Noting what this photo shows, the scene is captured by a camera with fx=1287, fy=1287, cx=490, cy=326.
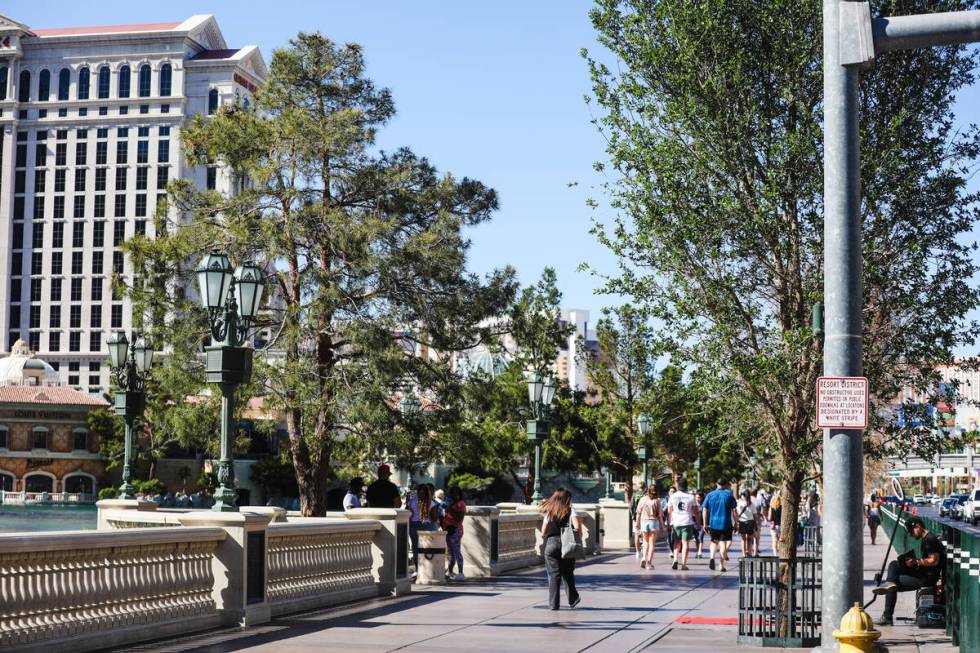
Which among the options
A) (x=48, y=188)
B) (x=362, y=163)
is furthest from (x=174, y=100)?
(x=362, y=163)

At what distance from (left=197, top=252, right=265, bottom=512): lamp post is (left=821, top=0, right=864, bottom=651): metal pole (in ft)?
24.8

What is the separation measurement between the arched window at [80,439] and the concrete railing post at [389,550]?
304 ft

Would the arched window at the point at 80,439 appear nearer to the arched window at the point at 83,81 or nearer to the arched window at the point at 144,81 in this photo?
the arched window at the point at 144,81

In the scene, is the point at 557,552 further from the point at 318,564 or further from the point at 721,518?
the point at 721,518

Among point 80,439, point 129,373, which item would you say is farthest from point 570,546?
point 80,439

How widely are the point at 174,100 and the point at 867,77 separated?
14283 cm

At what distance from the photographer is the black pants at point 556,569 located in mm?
16922

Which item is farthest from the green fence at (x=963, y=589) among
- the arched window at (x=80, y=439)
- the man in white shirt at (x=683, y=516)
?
the arched window at (x=80, y=439)

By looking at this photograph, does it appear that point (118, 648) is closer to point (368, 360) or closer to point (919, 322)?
point (919, 322)

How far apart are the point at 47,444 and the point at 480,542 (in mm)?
89461

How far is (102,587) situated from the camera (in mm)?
12273

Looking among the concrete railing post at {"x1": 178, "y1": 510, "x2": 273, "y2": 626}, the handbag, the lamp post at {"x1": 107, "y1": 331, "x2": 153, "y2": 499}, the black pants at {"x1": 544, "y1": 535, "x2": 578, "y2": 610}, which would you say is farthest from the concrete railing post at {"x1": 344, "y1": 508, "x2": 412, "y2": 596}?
the lamp post at {"x1": 107, "y1": 331, "x2": 153, "y2": 499}

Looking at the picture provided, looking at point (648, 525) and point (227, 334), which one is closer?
point (227, 334)

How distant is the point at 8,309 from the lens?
154 m
